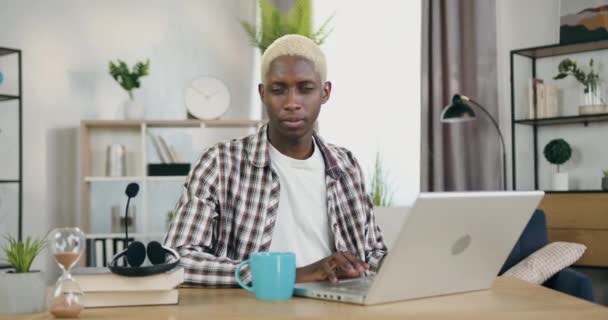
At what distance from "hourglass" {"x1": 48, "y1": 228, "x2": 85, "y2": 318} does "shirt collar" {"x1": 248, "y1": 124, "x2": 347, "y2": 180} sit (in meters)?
0.87

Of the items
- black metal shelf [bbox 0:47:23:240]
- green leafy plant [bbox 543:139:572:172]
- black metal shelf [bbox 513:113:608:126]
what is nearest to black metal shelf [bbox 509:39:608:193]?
black metal shelf [bbox 513:113:608:126]

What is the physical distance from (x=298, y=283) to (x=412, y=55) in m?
3.43

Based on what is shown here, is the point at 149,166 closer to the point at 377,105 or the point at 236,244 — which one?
the point at 377,105

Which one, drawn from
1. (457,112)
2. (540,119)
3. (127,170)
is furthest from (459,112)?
(127,170)

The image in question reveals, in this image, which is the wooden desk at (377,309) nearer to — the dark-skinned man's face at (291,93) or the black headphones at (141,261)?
the black headphones at (141,261)

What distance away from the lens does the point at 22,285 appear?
136cm

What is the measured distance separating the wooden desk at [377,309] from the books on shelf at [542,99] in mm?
2852

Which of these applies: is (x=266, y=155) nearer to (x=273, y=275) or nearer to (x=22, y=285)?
(x=273, y=275)

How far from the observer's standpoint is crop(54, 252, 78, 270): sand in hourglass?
4.20ft

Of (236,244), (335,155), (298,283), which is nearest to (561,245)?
(335,155)

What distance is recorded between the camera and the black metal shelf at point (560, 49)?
418cm

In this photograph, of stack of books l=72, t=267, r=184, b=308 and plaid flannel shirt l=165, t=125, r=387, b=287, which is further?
plaid flannel shirt l=165, t=125, r=387, b=287

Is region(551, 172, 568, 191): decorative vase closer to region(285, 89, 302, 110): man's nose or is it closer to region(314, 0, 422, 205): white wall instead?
region(314, 0, 422, 205): white wall

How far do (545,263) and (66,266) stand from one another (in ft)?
8.19
